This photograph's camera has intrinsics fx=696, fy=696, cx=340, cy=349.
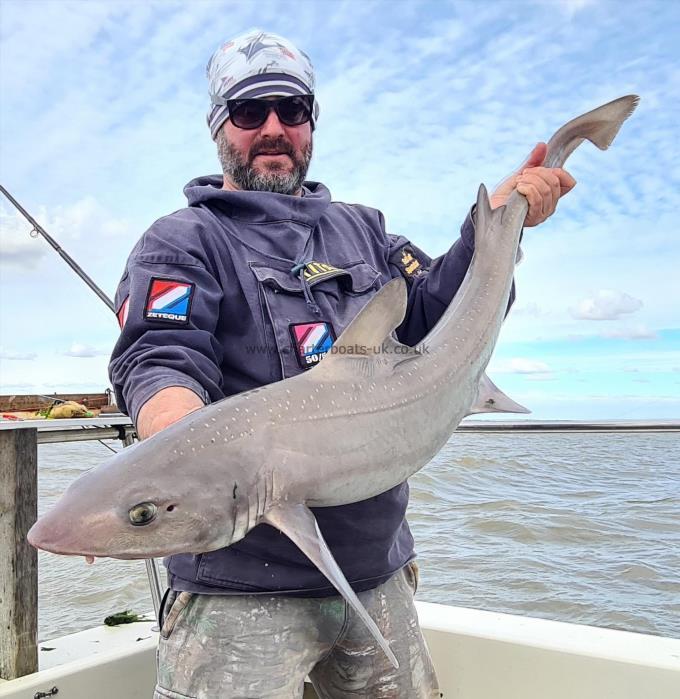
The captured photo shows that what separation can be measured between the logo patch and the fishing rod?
126 cm

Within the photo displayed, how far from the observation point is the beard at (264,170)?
91.0 inches

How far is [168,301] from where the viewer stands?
1781 millimetres

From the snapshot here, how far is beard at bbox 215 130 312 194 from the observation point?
7.58 feet

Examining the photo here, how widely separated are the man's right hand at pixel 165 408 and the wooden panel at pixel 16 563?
1.30m

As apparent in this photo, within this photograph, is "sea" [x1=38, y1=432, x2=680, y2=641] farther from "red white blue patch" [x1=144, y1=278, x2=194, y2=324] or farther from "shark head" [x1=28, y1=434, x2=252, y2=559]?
"shark head" [x1=28, y1=434, x2=252, y2=559]

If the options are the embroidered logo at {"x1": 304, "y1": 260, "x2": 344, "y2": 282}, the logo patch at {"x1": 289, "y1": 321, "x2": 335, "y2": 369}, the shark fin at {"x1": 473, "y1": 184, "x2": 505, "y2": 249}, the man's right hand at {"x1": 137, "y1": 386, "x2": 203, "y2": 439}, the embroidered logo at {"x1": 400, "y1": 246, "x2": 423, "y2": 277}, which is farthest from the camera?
the embroidered logo at {"x1": 400, "y1": 246, "x2": 423, "y2": 277}

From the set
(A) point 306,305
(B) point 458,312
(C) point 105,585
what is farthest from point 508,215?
(C) point 105,585

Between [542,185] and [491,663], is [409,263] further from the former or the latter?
[491,663]

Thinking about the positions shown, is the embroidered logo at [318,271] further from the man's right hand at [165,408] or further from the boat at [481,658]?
the boat at [481,658]

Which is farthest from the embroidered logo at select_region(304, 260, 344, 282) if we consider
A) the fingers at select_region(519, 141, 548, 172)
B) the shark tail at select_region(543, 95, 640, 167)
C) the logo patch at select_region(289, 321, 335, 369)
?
the shark tail at select_region(543, 95, 640, 167)

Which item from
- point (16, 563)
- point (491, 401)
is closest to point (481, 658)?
point (491, 401)

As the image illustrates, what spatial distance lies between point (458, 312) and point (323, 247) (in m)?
0.49

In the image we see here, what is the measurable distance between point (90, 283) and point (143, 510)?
8.82 ft

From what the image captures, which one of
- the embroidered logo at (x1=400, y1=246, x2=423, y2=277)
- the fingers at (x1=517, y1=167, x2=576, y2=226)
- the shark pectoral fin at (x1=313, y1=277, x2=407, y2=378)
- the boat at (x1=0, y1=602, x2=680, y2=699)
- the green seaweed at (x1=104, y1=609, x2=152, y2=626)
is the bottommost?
the boat at (x1=0, y1=602, x2=680, y2=699)
